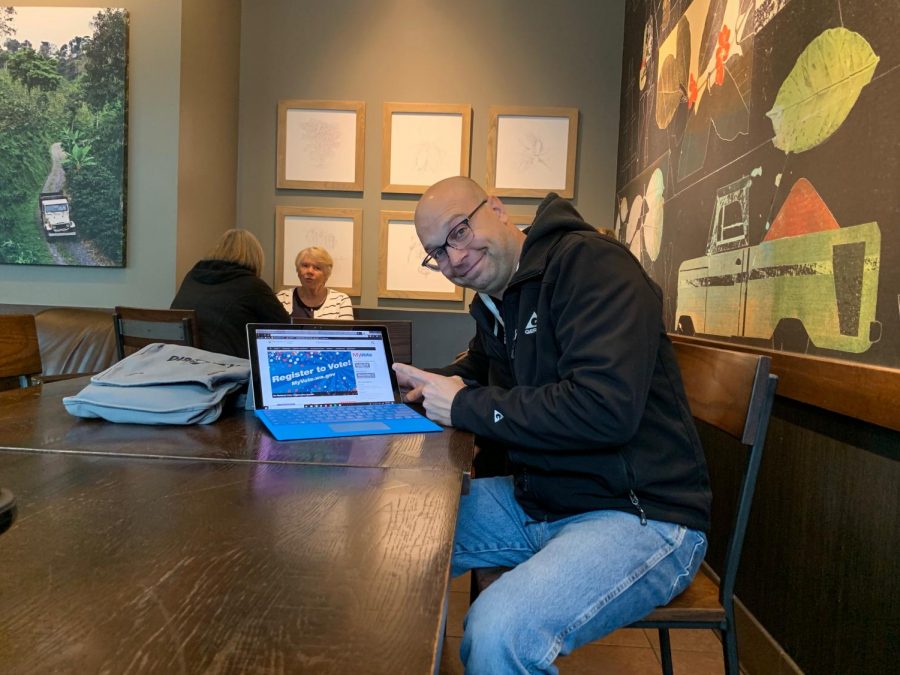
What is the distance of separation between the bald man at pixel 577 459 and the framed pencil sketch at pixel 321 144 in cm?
305

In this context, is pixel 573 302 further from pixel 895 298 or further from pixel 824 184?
pixel 824 184

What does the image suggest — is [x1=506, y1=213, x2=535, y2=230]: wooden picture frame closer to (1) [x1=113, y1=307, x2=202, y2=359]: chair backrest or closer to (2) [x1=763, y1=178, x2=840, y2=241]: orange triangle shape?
(1) [x1=113, y1=307, x2=202, y2=359]: chair backrest

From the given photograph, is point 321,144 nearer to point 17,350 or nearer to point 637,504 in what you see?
point 17,350

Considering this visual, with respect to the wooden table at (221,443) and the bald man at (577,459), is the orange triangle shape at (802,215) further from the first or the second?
the wooden table at (221,443)

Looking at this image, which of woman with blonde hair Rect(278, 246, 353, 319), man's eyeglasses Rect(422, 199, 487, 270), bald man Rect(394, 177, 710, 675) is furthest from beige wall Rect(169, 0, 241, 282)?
bald man Rect(394, 177, 710, 675)

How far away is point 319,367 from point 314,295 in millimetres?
2692

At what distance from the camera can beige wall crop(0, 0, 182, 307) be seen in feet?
11.4

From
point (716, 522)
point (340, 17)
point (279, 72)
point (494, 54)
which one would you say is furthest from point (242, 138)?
point (716, 522)

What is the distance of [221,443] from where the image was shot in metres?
1.00

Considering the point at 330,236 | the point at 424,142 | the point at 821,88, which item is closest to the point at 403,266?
the point at 330,236

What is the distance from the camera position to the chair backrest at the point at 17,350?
163 cm

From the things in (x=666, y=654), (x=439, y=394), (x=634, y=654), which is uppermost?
(x=439, y=394)

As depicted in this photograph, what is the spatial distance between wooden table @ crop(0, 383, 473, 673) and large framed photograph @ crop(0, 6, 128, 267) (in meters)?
3.07

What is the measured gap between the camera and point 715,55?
2.12 metres
